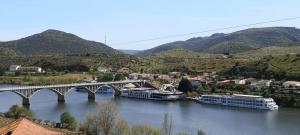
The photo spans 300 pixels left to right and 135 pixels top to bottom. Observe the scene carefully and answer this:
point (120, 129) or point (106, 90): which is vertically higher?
point (106, 90)

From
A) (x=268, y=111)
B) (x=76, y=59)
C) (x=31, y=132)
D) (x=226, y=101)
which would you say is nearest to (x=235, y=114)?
(x=268, y=111)

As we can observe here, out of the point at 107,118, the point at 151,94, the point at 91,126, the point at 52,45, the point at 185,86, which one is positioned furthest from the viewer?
the point at 52,45

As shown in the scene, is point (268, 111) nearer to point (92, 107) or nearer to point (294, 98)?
point (294, 98)

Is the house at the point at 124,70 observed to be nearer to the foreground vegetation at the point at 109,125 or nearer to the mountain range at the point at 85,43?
the mountain range at the point at 85,43

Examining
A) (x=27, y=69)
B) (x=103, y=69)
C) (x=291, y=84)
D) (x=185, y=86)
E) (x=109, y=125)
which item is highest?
(x=27, y=69)

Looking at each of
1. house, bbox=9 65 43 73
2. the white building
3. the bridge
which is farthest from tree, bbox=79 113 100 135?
house, bbox=9 65 43 73

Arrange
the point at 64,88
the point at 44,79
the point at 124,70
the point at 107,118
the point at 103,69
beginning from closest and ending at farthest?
the point at 107,118
the point at 64,88
the point at 44,79
the point at 124,70
the point at 103,69

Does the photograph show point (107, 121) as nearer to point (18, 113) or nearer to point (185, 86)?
point (18, 113)

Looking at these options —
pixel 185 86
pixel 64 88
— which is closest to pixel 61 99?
pixel 64 88
